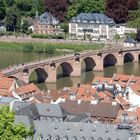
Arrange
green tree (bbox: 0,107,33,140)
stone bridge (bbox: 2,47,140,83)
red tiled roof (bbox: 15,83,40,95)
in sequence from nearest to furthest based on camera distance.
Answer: green tree (bbox: 0,107,33,140) < red tiled roof (bbox: 15,83,40,95) < stone bridge (bbox: 2,47,140,83)

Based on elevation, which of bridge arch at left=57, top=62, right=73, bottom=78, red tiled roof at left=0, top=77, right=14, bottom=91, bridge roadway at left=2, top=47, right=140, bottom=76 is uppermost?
bridge roadway at left=2, top=47, right=140, bottom=76

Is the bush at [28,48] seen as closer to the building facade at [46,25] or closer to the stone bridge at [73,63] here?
the building facade at [46,25]

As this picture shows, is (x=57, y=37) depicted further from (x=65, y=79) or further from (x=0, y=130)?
(x=0, y=130)

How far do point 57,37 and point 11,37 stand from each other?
22.6ft

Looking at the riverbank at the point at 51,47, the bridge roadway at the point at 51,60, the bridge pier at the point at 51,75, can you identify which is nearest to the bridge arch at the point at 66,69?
the bridge roadway at the point at 51,60

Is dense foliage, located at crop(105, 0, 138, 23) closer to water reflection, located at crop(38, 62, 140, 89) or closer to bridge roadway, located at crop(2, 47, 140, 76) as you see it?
bridge roadway, located at crop(2, 47, 140, 76)

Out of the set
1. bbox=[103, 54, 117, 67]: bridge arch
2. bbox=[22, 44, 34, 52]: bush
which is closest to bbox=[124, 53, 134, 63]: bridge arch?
bbox=[103, 54, 117, 67]: bridge arch

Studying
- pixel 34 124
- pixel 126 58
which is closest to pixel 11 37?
pixel 126 58

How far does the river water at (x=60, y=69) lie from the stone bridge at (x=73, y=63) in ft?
3.15

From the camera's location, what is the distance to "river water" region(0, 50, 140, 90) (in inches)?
2674

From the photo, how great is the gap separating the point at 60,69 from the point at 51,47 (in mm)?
14147

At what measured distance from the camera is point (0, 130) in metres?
25.3

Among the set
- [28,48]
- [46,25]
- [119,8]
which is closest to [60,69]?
[28,48]

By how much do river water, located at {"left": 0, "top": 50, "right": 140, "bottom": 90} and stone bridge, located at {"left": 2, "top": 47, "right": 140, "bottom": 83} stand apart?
96 centimetres
